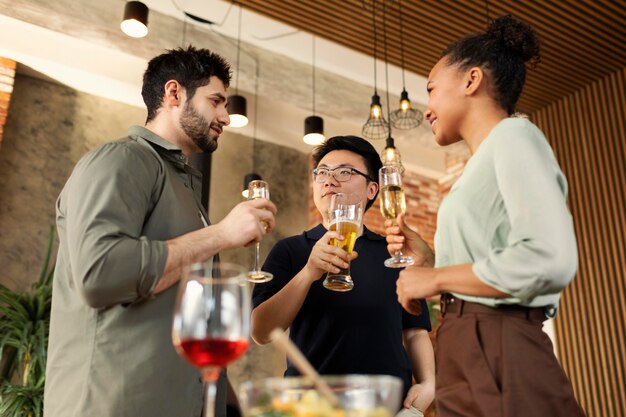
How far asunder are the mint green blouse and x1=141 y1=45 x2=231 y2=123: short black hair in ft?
3.33

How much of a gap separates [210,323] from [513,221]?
2.37ft

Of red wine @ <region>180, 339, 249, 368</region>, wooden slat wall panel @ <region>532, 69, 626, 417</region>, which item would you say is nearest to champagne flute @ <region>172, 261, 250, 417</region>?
red wine @ <region>180, 339, 249, 368</region>

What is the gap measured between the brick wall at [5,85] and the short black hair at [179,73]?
3972 mm

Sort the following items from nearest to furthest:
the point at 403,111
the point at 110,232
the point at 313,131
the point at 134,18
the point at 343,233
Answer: the point at 110,232, the point at 343,233, the point at 134,18, the point at 313,131, the point at 403,111

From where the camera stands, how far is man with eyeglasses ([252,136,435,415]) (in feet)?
6.63

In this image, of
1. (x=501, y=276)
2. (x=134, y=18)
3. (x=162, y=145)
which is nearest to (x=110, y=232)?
(x=162, y=145)

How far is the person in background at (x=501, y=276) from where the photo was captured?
121cm

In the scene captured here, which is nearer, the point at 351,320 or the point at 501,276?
the point at 501,276

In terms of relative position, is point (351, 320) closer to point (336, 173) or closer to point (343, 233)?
point (343, 233)

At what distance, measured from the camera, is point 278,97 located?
626 centimetres

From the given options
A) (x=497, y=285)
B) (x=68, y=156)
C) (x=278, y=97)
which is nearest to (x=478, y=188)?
(x=497, y=285)

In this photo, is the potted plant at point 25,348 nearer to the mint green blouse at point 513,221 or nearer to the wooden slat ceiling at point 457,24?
the wooden slat ceiling at point 457,24

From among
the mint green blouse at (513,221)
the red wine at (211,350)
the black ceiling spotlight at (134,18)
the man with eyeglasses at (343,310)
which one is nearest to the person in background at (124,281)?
the man with eyeglasses at (343,310)

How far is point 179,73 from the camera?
6.72 ft
